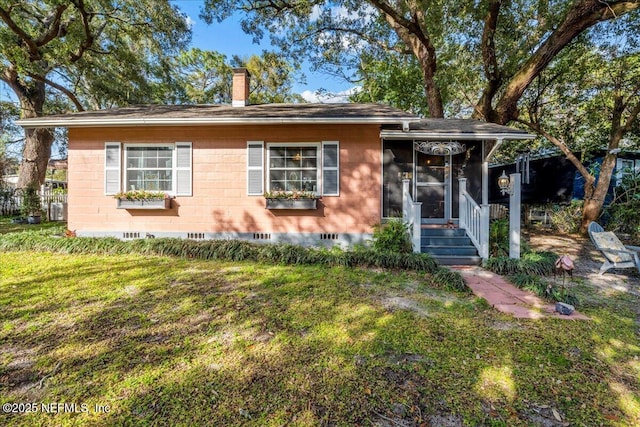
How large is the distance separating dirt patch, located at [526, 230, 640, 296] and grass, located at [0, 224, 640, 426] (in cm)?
78

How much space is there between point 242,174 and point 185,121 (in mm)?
1766

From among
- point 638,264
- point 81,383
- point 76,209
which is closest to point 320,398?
point 81,383

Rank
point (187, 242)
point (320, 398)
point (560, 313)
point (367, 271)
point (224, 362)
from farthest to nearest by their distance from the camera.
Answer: point (187, 242) → point (367, 271) → point (560, 313) → point (224, 362) → point (320, 398)

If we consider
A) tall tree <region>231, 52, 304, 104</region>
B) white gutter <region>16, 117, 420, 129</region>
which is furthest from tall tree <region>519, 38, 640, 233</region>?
tall tree <region>231, 52, 304, 104</region>

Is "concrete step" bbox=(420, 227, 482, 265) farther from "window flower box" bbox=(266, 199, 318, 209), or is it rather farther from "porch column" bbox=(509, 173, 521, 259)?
"window flower box" bbox=(266, 199, 318, 209)

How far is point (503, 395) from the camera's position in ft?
6.92

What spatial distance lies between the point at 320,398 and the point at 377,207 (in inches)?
213

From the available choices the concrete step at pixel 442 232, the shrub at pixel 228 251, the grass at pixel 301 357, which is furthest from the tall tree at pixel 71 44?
the concrete step at pixel 442 232

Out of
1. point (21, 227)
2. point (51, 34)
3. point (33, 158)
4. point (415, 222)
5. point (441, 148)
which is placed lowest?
point (21, 227)

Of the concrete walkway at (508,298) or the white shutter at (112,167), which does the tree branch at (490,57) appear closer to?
the concrete walkway at (508,298)

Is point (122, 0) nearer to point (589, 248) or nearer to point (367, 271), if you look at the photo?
point (367, 271)

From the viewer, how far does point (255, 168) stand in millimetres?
7141

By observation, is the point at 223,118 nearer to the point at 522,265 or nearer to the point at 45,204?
the point at 522,265

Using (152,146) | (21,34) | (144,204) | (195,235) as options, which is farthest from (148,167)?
(21,34)
